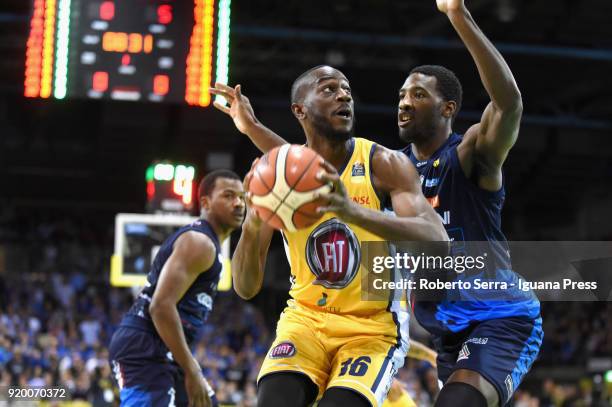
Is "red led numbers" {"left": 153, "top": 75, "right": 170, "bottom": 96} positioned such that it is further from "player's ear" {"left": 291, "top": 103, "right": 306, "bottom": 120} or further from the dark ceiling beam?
the dark ceiling beam

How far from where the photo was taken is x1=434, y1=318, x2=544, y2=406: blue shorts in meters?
3.99

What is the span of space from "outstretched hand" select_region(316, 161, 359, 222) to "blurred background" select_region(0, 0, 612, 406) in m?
5.92

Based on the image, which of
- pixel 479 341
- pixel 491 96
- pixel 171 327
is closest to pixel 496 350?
pixel 479 341

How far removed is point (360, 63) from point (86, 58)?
7277mm

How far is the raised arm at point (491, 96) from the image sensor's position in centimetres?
402

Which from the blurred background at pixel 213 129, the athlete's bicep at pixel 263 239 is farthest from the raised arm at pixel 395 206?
the blurred background at pixel 213 129

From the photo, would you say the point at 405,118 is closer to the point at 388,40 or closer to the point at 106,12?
the point at 106,12

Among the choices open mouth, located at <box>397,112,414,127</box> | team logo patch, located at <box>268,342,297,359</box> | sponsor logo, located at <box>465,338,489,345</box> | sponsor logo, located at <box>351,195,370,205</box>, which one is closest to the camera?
team logo patch, located at <box>268,342,297,359</box>


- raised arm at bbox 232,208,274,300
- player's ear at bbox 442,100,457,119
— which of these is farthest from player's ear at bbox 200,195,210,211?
player's ear at bbox 442,100,457,119

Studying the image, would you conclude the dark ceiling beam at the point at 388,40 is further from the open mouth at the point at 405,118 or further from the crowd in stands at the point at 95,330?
the open mouth at the point at 405,118

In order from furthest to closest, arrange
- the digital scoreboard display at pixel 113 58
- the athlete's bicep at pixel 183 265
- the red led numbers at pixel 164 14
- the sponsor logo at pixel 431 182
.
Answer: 1. the red led numbers at pixel 164 14
2. the digital scoreboard display at pixel 113 58
3. the athlete's bicep at pixel 183 265
4. the sponsor logo at pixel 431 182

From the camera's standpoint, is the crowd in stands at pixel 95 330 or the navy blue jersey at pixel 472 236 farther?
the crowd in stands at pixel 95 330

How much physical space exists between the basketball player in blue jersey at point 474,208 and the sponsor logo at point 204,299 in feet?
5.61

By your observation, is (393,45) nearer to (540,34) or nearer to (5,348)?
(540,34)
